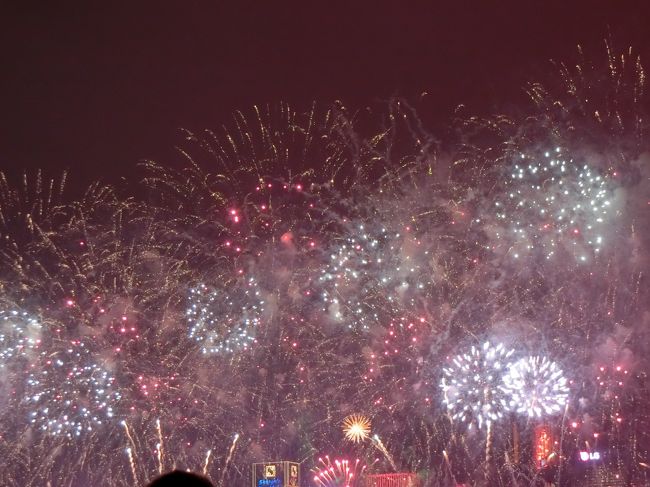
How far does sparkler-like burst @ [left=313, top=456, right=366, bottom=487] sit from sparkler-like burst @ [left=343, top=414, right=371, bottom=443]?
246 cm

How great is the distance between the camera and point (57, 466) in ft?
117

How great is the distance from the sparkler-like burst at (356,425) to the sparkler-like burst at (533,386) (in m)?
7.82

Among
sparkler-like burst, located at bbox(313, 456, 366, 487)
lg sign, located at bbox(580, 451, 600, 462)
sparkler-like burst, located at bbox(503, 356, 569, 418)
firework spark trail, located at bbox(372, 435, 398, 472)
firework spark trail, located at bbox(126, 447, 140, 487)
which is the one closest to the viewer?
sparkler-like burst, located at bbox(503, 356, 569, 418)

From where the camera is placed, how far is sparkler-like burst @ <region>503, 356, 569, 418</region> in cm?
2527

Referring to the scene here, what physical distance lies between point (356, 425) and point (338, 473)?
5.64 m

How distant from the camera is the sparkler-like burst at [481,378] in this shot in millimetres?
25562

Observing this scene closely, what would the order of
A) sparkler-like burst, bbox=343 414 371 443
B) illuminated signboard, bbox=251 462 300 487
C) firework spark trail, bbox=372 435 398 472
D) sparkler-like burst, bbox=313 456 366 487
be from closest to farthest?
1. illuminated signboard, bbox=251 462 300 487
2. sparkler-like burst, bbox=343 414 371 443
3. sparkler-like burst, bbox=313 456 366 487
4. firework spark trail, bbox=372 435 398 472

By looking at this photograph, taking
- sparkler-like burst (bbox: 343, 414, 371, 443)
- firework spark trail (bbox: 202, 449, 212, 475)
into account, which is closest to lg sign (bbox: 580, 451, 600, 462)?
sparkler-like burst (bbox: 343, 414, 371, 443)

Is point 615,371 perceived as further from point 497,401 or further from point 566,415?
point 497,401

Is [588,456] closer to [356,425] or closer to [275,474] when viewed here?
[356,425]

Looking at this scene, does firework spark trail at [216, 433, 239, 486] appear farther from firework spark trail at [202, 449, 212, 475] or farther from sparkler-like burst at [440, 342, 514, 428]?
sparkler-like burst at [440, 342, 514, 428]

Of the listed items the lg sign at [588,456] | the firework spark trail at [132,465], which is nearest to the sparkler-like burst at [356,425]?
the lg sign at [588,456]

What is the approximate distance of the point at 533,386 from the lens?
25359 mm

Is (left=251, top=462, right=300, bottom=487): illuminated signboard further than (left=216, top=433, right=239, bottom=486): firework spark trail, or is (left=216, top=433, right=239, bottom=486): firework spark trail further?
(left=216, top=433, right=239, bottom=486): firework spark trail
